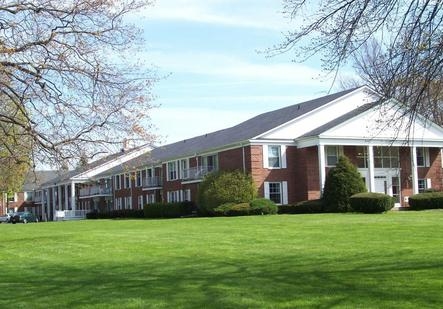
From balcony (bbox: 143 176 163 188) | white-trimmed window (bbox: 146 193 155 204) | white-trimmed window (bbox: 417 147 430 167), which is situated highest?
white-trimmed window (bbox: 417 147 430 167)

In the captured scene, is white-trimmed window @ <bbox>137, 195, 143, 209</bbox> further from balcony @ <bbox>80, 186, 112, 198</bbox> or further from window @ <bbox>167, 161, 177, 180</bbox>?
balcony @ <bbox>80, 186, 112, 198</bbox>

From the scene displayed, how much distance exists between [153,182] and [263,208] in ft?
78.2

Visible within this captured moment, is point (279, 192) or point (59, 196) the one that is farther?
point (59, 196)

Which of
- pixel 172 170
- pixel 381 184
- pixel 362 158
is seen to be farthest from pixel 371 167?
pixel 172 170

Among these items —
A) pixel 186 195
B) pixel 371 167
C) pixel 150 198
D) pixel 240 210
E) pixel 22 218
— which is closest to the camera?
pixel 240 210

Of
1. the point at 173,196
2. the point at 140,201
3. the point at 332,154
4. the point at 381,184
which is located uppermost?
the point at 332,154

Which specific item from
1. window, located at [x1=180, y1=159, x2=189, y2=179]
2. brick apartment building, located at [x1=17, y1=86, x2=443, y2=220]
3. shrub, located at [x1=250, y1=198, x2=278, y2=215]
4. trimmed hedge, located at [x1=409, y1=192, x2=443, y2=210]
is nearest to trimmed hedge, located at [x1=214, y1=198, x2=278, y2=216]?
shrub, located at [x1=250, y1=198, x2=278, y2=215]

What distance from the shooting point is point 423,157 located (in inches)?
2079

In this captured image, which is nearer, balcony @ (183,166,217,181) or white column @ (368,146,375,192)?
white column @ (368,146,375,192)

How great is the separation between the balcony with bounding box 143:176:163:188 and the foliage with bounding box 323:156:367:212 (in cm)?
2490

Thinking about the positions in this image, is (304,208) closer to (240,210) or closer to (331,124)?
(240,210)

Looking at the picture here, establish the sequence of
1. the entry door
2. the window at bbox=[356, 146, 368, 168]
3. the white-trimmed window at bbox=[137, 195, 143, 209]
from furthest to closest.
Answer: the white-trimmed window at bbox=[137, 195, 143, 209]
the entry door
the window at bbox=[356, 146, 368, 168]

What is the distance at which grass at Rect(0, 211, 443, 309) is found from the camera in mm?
8867

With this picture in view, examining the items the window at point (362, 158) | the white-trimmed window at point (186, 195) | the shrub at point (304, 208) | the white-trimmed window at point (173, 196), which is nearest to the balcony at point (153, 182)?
the white-trimmed window at point (173, 196)
